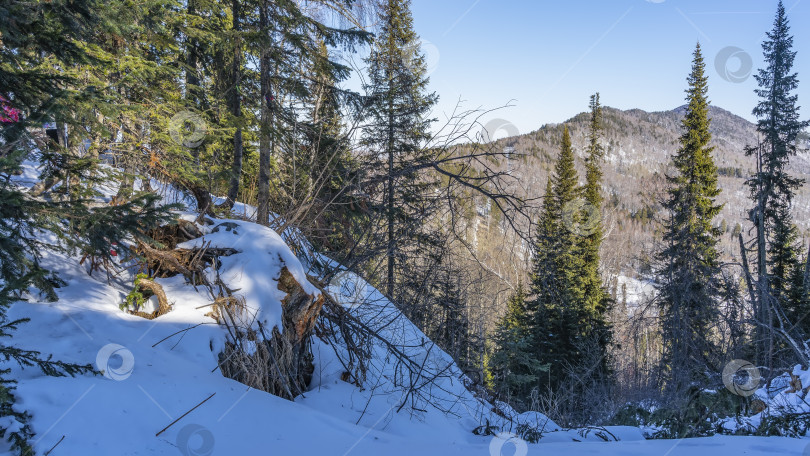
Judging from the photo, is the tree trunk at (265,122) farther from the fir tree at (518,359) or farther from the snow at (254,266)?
the fir tree at (518,359)

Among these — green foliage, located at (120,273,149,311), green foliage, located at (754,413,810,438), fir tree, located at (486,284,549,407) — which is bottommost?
fir tree, located at (486,284,549,407)

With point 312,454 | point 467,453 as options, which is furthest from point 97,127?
point 467,453

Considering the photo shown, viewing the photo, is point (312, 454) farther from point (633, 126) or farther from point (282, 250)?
A: point (633, 126)

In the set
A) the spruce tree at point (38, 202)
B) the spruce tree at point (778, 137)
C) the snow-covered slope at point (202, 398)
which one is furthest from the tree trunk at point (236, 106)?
the spruce tree at point (778, 137)

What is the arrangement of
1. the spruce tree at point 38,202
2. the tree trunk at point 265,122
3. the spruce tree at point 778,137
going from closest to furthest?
the spruce tree at point 38,202
the tree trunk at point 265,122
the spruce tree at point 778,137

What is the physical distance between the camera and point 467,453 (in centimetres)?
262

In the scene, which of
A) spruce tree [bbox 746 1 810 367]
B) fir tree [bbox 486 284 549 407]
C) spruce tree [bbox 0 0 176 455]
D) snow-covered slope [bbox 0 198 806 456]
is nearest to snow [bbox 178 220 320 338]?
snow-covered slope [bbox 0 198 806 456]

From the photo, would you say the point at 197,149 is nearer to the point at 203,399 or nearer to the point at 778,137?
the point at 203,399

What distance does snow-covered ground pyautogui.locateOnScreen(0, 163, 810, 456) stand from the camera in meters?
1.96

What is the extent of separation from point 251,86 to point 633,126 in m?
204

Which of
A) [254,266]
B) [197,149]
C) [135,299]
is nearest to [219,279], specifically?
[254,266]

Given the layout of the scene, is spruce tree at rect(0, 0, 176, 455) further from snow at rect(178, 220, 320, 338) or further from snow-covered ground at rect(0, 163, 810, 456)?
snow at rect(178, 220, 320, 338)

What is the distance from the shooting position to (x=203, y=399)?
2414mm

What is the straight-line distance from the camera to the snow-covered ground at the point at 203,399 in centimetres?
196
